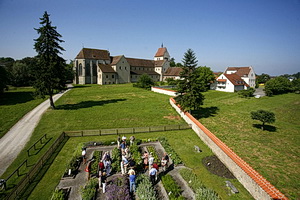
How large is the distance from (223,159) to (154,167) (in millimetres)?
6586

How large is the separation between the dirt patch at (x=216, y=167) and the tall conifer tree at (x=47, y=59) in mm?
25765

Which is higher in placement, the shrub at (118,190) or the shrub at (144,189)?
the shrub at (144,189)

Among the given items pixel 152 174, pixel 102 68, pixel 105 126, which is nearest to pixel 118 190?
pixel 152 174

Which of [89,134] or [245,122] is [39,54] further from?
[245,122]

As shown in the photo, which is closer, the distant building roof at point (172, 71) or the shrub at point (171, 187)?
the shrub at point (171, 187)

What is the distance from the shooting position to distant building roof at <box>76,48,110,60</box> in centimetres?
6619

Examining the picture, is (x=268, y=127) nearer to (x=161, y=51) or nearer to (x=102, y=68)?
(x=102, y=68)

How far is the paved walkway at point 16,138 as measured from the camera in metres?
15.4

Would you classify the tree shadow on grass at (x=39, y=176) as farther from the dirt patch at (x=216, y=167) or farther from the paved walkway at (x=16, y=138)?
the dirt patch at (x=216, y=167)

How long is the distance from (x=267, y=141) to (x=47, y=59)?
111ft

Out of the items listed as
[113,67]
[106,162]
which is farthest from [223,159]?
[113,67]

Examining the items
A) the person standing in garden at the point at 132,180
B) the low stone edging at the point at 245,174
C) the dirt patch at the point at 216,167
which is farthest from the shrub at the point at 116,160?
the low stone edging at the point at 245,174

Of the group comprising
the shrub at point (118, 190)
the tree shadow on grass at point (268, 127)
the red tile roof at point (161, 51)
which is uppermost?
the red tile roof at point (161, 51)

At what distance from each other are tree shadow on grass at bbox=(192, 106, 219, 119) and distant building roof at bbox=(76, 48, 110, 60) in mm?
51710
